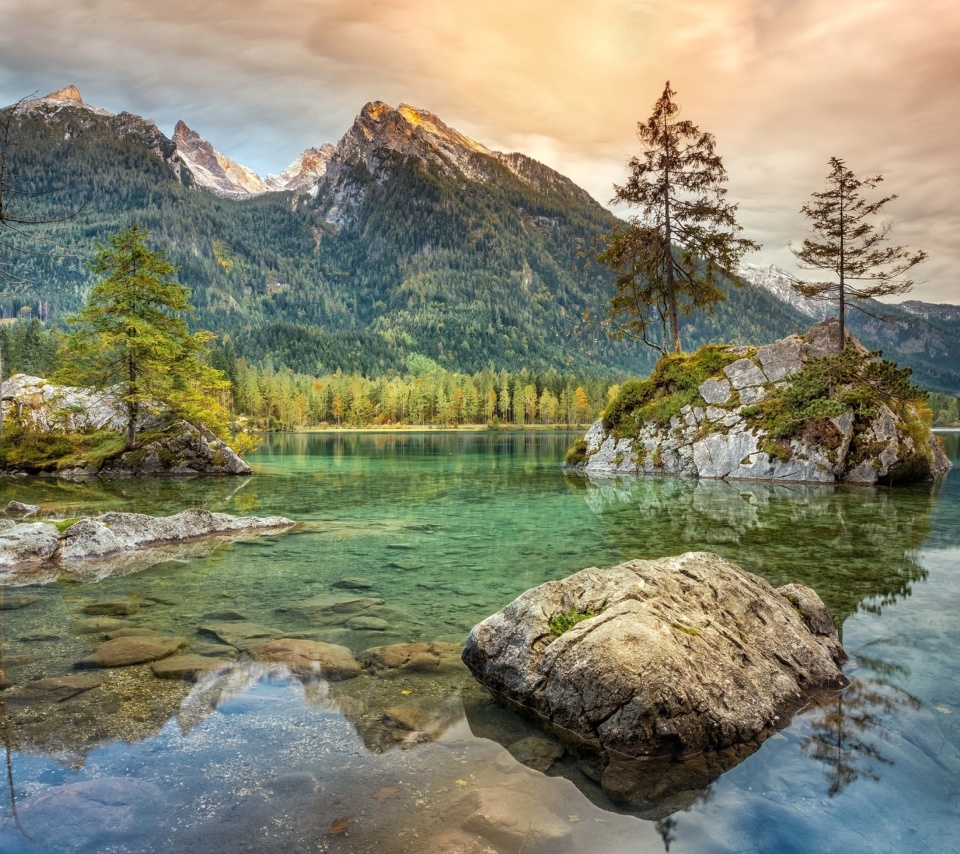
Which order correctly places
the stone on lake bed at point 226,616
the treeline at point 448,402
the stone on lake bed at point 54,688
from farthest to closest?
the treeline at point 448,402, the stone on lake bed at point 226,616, the stone on lake bed at point 54,688

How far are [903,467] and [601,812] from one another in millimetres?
34035

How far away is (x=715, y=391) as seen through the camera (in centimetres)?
3647

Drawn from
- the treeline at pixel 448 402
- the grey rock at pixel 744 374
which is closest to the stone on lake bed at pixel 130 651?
the grey rock at pixel 744 374

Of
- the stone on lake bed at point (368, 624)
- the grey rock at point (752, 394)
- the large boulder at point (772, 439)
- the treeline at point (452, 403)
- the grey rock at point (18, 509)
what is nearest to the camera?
the stone on lake bed at point (368, 624)

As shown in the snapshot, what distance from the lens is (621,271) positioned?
4138 cm

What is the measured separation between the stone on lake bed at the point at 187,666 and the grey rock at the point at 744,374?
33.9m

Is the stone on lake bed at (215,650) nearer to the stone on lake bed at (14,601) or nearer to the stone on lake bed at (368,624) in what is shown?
the stone on lake bed at (368,624)

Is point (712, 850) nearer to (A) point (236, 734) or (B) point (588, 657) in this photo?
(B) point (588, 657)

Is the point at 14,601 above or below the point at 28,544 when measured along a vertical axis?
below

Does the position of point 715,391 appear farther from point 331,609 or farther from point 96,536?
point 96,536

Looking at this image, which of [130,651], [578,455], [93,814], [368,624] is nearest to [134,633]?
[130,651]

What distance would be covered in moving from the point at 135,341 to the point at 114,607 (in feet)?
88.4

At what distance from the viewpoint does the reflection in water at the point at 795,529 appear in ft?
42.7

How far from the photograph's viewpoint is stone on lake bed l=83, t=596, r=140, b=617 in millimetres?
10531
